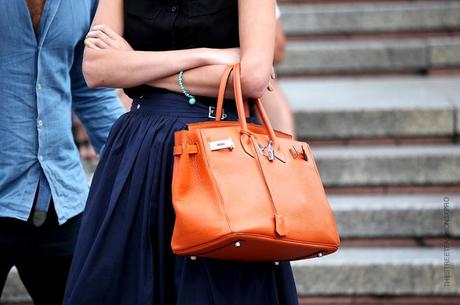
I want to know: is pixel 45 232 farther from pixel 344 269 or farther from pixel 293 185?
pixel 344 269

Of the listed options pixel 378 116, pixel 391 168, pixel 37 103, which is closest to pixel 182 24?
pixel 37 103

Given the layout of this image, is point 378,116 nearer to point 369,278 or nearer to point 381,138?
point 381,138

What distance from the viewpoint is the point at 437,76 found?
686cm

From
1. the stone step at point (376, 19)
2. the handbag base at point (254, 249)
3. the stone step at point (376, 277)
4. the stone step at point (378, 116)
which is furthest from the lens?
the stone step at point (376, 19)

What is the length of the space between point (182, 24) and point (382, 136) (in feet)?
10.9

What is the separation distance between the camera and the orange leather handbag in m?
2.25

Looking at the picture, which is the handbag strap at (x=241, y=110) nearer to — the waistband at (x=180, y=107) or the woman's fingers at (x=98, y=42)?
the waistband at (x=180, y=107)

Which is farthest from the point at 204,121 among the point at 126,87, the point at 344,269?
the point at 344,269

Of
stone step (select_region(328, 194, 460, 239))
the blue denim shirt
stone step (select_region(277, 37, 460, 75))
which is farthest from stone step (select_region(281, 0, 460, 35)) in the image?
the blue denim shirt

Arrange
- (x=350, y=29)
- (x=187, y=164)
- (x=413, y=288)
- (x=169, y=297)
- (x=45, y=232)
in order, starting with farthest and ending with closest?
(x=350, y=29), (x=413, y=288), (x=45, y=232), (x=169, y=297), (x=187, y=164)

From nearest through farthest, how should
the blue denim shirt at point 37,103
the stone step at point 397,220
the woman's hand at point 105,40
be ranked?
the woman's hand at point 105,40 < the blue denim shirt at point 37,103 < the stone step at point 397,220

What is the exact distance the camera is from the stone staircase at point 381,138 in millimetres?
4734

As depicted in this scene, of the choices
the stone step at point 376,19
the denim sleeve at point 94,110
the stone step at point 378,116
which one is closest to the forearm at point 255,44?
the denim sleeve at point 94,110

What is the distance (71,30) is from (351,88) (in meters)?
3.86
